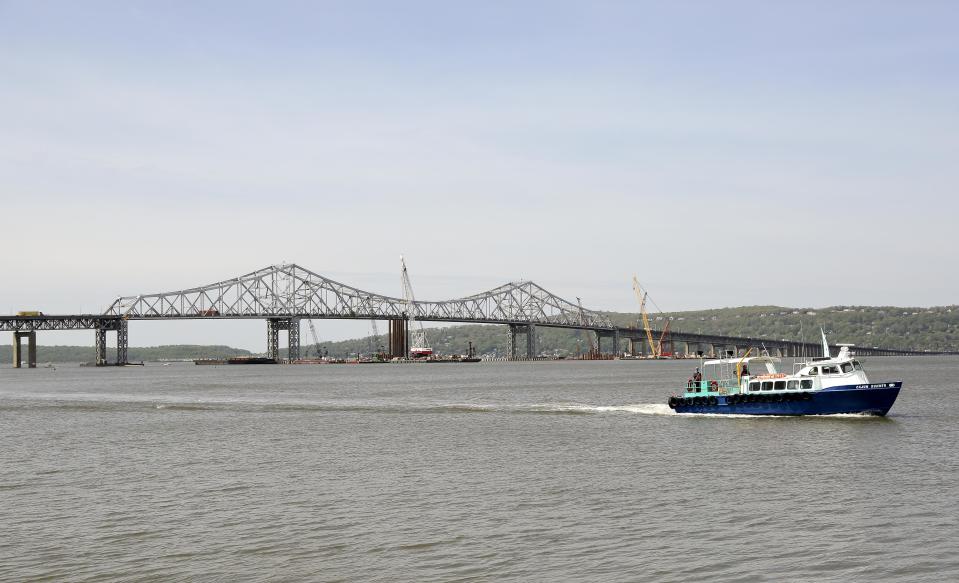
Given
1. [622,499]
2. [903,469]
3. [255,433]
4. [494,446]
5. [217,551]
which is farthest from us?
[255,433]

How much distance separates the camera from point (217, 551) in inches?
1104

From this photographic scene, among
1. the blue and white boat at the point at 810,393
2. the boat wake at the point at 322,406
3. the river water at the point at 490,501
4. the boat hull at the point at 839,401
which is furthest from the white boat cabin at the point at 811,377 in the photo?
the river water at the point at 490,501

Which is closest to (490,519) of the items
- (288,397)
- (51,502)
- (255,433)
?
(51,502)

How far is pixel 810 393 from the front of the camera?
64.1 metres

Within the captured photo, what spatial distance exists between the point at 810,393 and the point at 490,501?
34.9m

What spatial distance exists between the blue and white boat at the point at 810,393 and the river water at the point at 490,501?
1170 millimetres

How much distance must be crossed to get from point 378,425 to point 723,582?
44.7 m

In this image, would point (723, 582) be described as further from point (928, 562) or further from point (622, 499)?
point (622, 499)

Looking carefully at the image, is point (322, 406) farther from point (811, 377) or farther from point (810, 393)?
point (810, 393)

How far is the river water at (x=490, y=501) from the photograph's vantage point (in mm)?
26312

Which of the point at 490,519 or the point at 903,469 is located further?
the point at 903,469

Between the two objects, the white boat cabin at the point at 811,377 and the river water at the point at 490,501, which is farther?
the white boat cabin at the point at 811,377

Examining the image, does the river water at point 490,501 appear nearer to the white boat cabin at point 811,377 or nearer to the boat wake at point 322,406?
the white boat cabin at point 811,377

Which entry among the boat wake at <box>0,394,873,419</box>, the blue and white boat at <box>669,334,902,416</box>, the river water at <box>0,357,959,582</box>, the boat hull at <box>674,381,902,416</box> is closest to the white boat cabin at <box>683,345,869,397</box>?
the blue and white boat at <box>669,334,902,416</box>
